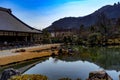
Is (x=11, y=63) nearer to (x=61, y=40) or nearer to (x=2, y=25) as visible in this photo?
(x=2, y=25)

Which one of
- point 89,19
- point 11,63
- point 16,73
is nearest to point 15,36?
point 11,63

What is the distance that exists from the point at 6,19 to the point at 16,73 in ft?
105

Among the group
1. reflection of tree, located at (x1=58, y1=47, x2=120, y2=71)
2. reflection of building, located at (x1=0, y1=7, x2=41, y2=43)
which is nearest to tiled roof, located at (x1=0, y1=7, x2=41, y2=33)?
reflection of building, located at (x1=0, y1=7, x2=41, y2=43)

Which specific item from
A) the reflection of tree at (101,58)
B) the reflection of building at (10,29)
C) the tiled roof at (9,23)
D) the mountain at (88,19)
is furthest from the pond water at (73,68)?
the mountain at (88,19)

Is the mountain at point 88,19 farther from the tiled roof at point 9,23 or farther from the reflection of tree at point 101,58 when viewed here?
the reflection of tree at point 101,58

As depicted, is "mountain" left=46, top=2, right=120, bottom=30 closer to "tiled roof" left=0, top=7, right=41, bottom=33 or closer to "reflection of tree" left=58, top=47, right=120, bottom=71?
"tiled roof" left=0, top=7, right=41, bottom=33

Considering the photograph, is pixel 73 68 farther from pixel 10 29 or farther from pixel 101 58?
pixel 10 29

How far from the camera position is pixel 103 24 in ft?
215

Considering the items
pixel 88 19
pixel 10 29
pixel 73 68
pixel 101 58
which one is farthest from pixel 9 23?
pixel 88 19

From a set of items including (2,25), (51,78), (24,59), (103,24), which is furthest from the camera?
(103,24)

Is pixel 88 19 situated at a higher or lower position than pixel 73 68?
higher

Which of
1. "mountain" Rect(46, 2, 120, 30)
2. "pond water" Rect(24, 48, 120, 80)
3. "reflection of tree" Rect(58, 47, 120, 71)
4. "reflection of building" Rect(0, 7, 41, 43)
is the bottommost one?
"pond water" Rect(24, 48, 120, 80)

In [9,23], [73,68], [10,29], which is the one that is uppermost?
[9,23]

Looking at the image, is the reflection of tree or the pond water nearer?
the pond water
